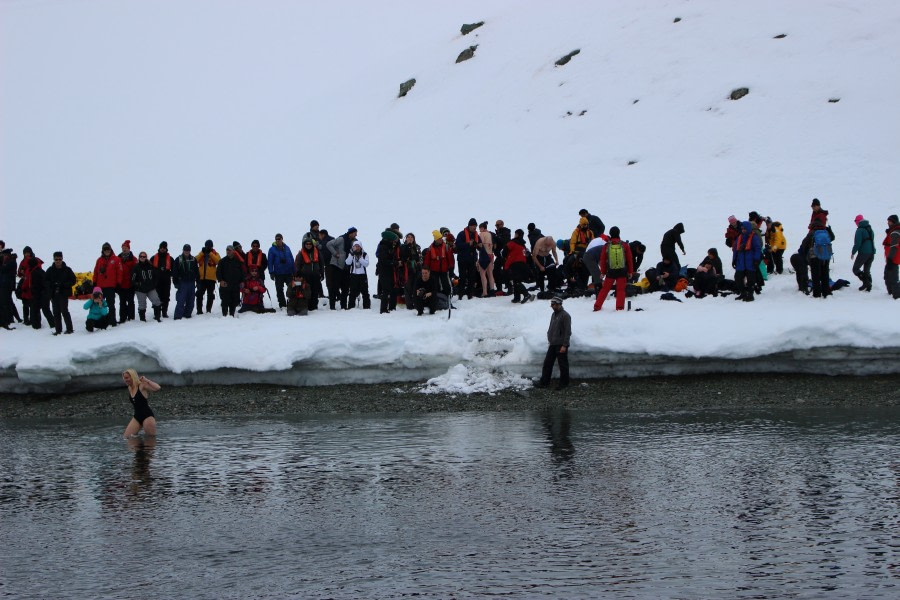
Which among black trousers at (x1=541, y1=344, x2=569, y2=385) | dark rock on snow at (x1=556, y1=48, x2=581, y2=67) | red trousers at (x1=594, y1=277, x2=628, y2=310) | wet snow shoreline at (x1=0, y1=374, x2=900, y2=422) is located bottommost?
wet snow shoreline at (x1=0, y1=374, x2=900, y2=422)

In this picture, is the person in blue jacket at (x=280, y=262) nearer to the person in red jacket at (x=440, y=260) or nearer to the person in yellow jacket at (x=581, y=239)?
the person in red jacket at (x=440, y=260)

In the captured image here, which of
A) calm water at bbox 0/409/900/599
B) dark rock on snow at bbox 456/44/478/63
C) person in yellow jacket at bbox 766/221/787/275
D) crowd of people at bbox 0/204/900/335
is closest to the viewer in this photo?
calm water at bbox 0/409/900/599

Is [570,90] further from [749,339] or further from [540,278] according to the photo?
[749,339]

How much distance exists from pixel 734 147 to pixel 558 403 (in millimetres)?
30170

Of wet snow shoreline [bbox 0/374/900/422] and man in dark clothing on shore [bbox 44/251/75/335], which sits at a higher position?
man in dark clothing on shore [bbox 44/251/75/335]

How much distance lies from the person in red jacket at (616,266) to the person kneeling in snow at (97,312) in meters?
10.1

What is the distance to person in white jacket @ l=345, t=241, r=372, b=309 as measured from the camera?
65.7 ft

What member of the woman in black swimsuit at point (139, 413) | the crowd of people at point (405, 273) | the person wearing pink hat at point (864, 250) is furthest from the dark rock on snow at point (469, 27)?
the woman in black swimsuit at point (139, 413)

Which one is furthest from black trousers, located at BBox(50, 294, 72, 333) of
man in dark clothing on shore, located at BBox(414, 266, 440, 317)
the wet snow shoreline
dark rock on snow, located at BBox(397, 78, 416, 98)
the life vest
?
dark rock on snow, located at BBox(397, 78, 416, 98)

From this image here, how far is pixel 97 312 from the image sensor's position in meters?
19.5

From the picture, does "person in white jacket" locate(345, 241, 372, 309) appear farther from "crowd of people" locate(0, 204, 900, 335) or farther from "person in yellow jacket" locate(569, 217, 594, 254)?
"person in yellow jacket" locate(569, 217, 594, 254)

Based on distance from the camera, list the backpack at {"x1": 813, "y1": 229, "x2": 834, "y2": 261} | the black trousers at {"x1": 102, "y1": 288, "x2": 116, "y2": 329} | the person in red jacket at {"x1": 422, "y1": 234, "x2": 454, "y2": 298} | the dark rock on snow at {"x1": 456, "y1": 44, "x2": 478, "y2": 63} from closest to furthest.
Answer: the backpack at {"x1": 813, "y1": 229, "x2": 834, "y2": 261} < the person in red jacket at {"x1": 422, "y1": 234, "x2": 454, "y2": 298} < the black trousers at {"x1": 102, "y1": 288, "x2": 116, "y2": 329} < the dark rock on snow at {"x1": 456, "y1": 44, "x2": 478, "y2": 63}

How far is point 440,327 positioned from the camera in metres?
18.0

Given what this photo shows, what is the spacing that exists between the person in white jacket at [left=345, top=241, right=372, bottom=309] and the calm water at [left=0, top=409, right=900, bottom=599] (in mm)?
7315
